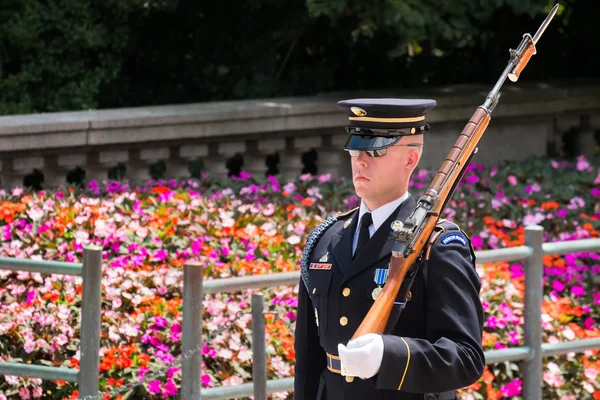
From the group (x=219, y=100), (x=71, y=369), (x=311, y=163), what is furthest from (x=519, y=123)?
(x=71, y=369)

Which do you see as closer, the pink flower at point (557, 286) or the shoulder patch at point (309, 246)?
the shoulder patch at point (309, 246)

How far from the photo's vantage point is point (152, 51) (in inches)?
387

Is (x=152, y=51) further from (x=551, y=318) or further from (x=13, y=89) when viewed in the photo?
(x=551, y=318)

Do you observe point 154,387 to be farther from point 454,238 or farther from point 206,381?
point 454,238

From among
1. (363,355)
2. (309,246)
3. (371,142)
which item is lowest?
(363,355)

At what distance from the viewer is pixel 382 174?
133 inches

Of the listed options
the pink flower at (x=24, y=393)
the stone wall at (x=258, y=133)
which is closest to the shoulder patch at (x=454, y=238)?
the pink flower at (x=24, y=393)

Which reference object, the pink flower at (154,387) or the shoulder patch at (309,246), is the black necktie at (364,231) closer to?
the shoulder patch at (309,246)

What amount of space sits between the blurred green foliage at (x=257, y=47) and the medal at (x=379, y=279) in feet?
15.9

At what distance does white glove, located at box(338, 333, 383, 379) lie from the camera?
117 inches

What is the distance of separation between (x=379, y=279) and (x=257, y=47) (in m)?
6.43

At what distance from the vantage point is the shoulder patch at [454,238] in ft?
11.0

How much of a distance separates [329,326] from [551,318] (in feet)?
10.7

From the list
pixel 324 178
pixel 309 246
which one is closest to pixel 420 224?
pixel 309 246
